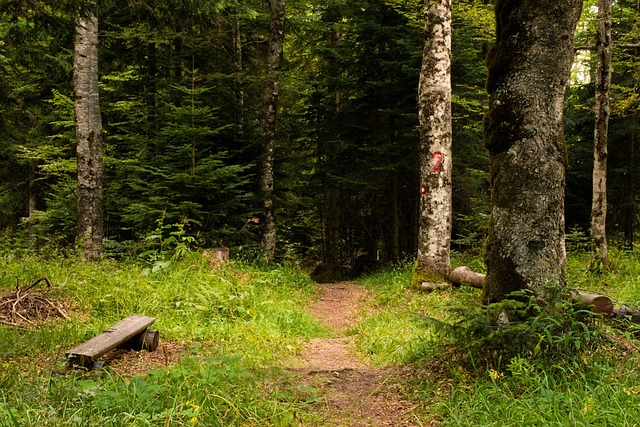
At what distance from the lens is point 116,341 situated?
4.81 m

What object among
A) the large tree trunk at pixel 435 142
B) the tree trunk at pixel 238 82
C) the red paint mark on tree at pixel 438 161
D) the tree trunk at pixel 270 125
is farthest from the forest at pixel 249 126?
the red paint mark on tree at pixel 438 161

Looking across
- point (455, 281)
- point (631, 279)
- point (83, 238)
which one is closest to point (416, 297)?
point (455, 281)

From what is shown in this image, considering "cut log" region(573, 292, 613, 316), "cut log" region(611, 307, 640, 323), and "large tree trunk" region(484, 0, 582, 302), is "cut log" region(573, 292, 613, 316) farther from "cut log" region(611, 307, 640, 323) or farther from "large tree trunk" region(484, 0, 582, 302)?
"cut log" region(611, 307, 640, 323)

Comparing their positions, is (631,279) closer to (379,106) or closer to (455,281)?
(455,281)

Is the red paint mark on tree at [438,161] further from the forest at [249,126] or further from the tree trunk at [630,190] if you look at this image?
the tree trunk at [630,190]

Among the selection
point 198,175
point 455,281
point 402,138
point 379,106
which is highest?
point 379,106

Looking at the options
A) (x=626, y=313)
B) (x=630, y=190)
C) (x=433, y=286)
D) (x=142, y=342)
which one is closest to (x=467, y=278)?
(x=433, y=286)

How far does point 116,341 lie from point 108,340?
0.08 meters

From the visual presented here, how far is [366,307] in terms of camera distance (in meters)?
9.61

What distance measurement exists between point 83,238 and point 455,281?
25.9 ft

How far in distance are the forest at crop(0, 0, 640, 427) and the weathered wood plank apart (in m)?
0.04

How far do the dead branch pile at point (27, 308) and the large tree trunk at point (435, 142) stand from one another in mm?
6992

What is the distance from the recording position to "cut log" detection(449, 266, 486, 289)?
842 centimetres

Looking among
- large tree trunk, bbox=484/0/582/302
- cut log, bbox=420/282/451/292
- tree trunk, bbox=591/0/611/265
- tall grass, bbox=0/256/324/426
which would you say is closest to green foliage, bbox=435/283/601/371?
large tree trunk, bbox=484/0/582/302
